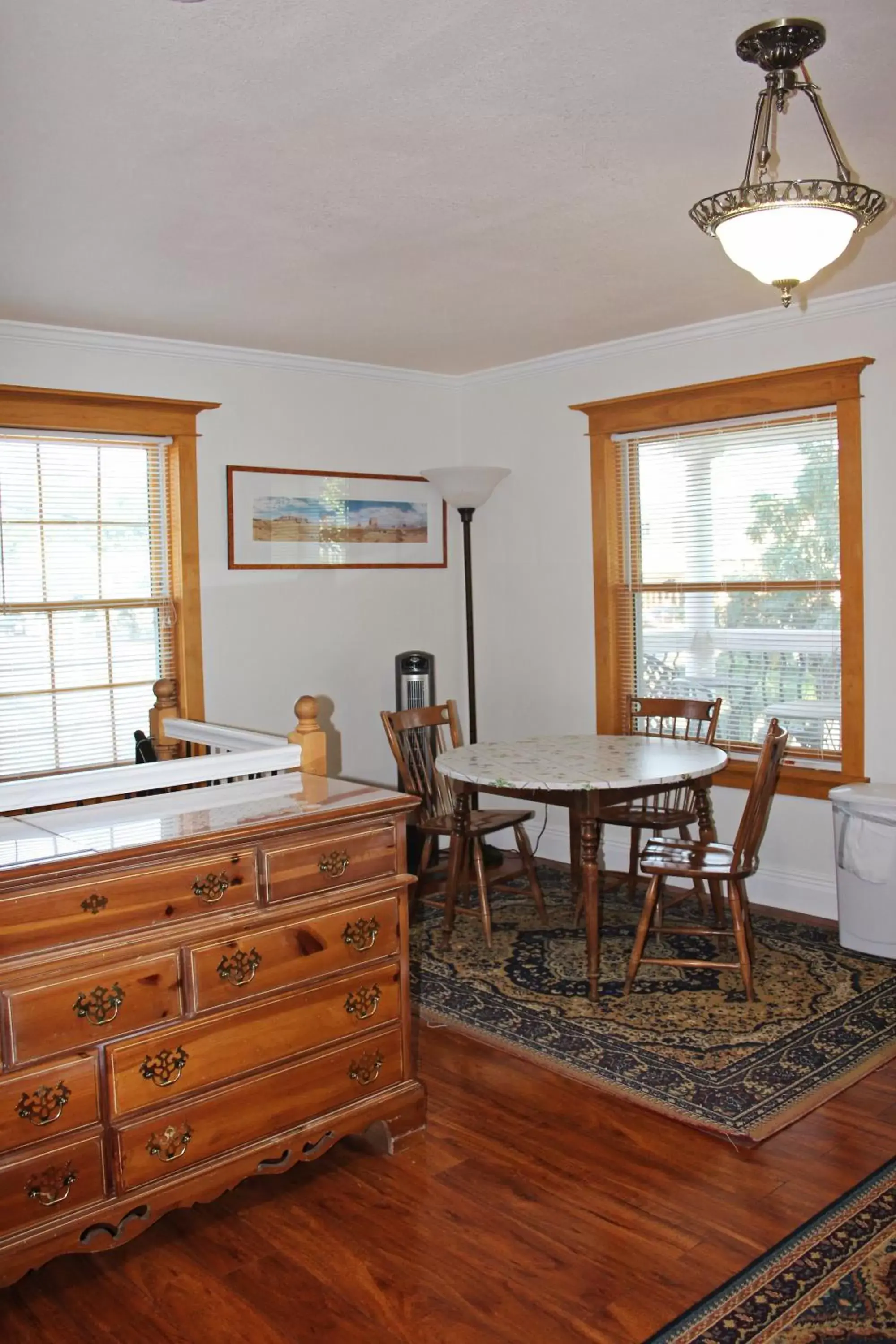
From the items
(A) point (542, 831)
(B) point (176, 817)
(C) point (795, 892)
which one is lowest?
(C) point (795, 892)

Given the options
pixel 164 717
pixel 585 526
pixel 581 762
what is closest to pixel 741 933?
pixel 581 762

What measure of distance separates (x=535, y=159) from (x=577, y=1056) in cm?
252

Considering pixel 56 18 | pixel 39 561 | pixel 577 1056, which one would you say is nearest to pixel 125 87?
pixel 56 18

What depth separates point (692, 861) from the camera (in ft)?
12.2

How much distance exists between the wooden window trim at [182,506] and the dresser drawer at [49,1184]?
110 inches

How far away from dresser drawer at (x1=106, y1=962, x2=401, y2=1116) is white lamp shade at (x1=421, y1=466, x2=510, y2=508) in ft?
10.1

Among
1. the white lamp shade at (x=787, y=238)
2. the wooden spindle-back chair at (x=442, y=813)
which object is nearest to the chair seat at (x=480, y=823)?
the wooden spindle-back chair at (x=442, y=813)

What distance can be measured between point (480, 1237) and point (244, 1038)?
675 millimetres

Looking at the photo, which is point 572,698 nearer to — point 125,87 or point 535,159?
point 535,159

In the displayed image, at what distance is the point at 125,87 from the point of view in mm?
2375

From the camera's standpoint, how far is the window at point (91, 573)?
445cm

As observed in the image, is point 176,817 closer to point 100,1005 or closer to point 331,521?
point 100,1005

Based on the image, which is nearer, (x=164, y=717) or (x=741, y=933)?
(x=741, y=933)

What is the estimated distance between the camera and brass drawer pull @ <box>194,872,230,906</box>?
2.39 metres
